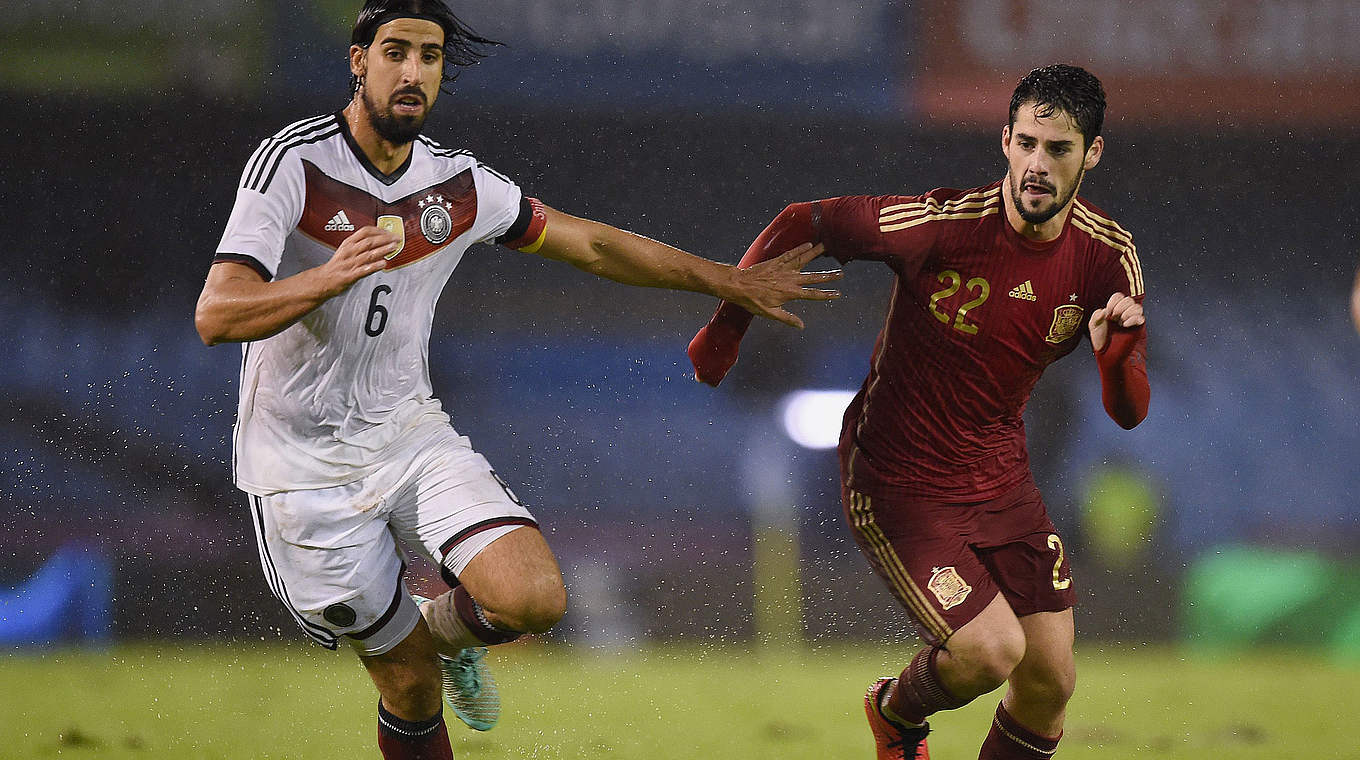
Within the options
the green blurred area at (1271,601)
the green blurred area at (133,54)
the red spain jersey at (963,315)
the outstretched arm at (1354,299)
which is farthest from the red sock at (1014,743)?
the outstretched arm at (1354,299)

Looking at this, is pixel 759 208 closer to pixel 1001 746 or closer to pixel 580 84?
pixel 580 84

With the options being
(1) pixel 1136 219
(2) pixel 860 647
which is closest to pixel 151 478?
(2) pixel 860 647

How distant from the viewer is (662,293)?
8180mm

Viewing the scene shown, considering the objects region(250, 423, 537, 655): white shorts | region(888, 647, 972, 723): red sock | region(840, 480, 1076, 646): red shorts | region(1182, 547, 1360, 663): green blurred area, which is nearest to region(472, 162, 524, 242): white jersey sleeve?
region(250, 423, 537, 655): white shorts

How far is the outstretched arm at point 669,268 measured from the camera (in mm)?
3361

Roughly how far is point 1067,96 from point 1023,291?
0.50 metres

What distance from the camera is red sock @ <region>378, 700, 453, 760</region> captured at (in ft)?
10.8

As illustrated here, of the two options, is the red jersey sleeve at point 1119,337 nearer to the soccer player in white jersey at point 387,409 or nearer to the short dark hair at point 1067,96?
the short dark hair at point 1067,96

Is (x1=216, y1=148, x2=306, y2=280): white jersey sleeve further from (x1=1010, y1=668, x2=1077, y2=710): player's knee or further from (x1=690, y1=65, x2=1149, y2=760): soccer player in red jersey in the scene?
(x1=1010, y1=668, x2=1077, y2=710): player's knee

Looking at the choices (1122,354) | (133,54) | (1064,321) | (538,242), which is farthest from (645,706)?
(133,54)

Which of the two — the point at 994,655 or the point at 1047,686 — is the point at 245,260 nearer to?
the point at 994,655

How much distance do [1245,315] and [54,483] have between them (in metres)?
7.87

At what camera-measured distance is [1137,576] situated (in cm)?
734

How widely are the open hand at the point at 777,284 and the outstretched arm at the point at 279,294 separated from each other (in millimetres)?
999
